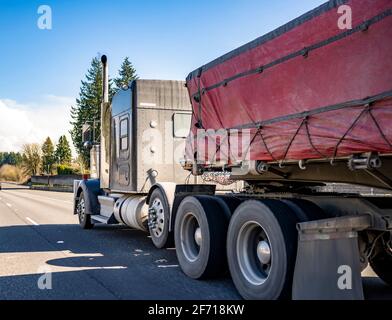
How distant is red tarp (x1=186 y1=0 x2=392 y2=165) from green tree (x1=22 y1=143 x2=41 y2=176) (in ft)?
392

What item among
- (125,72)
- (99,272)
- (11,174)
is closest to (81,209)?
(99,272)

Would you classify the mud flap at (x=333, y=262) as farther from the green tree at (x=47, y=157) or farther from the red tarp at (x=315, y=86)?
the green tree at (x=47, y=157)

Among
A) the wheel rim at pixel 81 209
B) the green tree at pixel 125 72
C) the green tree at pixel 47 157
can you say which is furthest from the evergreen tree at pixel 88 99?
the wheel rim at pixel 81 209

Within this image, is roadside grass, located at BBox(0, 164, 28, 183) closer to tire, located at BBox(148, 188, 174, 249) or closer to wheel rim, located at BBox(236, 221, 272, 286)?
tire, located at BBox(148, 188, 174, 249)

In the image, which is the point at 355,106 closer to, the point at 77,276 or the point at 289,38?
the point at 289,38

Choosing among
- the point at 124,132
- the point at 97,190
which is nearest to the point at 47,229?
the point at 97,190

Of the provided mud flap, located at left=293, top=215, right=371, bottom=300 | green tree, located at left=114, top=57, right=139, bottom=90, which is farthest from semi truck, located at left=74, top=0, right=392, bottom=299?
green tree, located at left=114, top=57, right=139, bottom=90

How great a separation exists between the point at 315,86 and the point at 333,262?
1666mm

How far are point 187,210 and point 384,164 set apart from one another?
3107 millimetres

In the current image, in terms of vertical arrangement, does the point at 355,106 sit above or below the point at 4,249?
above

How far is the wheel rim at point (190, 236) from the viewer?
6.56 meters

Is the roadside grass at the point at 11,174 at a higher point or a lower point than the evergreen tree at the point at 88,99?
lower

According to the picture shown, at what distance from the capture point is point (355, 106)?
4000 mm

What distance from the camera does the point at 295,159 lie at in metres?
4.82
